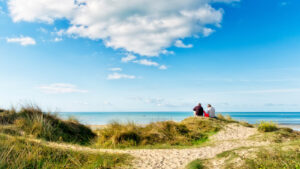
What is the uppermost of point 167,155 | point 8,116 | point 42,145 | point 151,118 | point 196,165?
point 8,116

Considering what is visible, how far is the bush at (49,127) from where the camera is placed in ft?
34.0

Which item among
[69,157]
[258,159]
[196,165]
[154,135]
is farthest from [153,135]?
[258,159]

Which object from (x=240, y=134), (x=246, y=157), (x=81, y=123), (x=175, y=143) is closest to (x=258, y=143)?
(x=240, y=134)

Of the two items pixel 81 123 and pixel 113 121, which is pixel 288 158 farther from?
pixel 81 123

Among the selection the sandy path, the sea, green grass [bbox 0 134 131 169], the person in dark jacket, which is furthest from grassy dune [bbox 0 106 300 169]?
the person in dark jacket

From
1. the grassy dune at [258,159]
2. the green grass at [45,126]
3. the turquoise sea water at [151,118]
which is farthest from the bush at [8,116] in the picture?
the grassy dune at [258,159]

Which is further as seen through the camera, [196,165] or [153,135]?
[153,135]

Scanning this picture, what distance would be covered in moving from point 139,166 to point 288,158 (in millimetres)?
4099

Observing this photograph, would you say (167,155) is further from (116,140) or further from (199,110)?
(199,110)

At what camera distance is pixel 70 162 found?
6691 mm

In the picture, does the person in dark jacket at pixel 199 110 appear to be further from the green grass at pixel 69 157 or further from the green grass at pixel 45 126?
the green grass at pixel 69 157

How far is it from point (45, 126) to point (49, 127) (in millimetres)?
341

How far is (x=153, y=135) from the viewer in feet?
37.6

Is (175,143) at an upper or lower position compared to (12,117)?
lower
